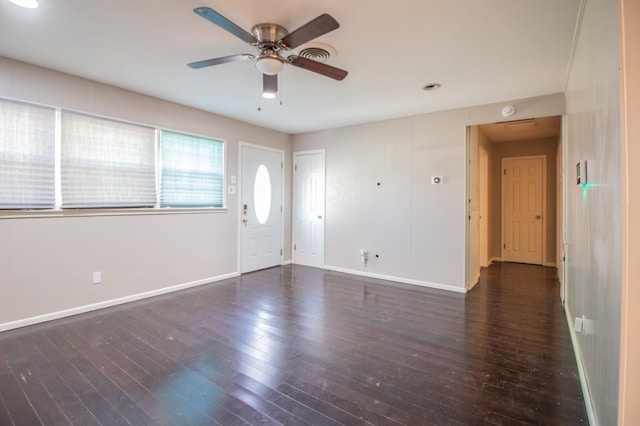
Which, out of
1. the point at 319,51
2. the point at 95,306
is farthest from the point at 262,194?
the point at 319,51

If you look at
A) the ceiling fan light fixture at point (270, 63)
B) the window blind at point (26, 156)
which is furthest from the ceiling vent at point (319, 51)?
the window blind at point (26, 156)

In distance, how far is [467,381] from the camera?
212 centimetres

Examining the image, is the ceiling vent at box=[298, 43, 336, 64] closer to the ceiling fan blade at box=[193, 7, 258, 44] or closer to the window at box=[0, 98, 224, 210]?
the ceiling fan blade at box=[193, 7, 258, 44]

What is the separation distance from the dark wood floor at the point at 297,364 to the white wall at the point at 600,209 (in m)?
0.45

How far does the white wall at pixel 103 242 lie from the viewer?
2.93 meters

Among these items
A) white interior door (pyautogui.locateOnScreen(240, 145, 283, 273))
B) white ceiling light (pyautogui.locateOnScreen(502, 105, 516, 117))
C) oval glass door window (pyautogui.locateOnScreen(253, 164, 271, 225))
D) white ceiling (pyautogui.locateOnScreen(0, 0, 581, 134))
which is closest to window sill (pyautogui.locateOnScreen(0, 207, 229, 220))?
white interior door (pyautogui.locateOnScreen(240, 145, 283, 273))

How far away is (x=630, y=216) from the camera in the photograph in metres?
1.11

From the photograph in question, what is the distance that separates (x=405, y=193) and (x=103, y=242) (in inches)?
158

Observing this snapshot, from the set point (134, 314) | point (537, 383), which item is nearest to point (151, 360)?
point (134, 314)

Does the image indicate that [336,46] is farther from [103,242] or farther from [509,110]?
[103,242]

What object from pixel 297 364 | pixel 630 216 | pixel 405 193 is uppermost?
pixel 405 193

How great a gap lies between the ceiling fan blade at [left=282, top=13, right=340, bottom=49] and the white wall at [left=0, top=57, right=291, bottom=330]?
2623 millimetres

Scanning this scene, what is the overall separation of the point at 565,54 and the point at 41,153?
499cm

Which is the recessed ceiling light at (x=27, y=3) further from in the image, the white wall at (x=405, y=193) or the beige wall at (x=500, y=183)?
the beige wall at (x=500, y=183)
